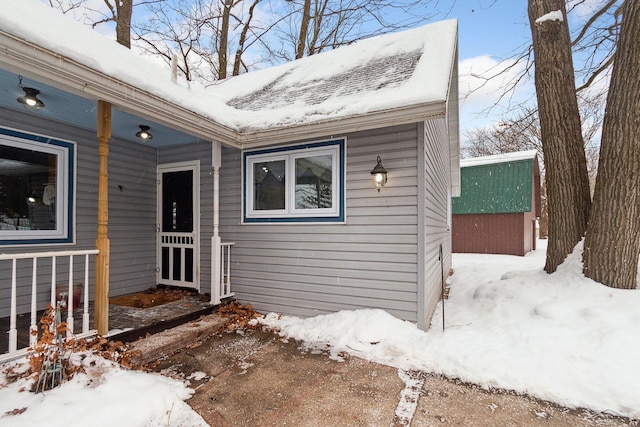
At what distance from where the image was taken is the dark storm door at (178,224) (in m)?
5.32

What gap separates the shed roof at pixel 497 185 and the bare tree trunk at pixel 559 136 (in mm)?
8391

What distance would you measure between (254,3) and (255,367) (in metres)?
12.8

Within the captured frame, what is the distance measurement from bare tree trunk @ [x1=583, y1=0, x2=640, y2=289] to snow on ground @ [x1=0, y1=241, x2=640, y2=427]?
0.30m

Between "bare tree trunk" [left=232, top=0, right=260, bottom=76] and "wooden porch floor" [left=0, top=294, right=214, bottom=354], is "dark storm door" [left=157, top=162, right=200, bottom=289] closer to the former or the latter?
"wooden porch floor" [left=0, top=294, right=214, bottom=354]

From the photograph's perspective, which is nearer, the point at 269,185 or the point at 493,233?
the point at 269,185

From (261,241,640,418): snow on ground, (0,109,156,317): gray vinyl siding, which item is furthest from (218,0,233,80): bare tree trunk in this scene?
(261,241,640,418): snow on ground

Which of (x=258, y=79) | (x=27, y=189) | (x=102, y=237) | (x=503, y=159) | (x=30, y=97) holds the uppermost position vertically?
(x=258, y=79)

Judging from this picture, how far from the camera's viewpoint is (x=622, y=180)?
3.84m

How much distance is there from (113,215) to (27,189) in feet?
3.66

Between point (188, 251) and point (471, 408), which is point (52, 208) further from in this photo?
point (471, 408)

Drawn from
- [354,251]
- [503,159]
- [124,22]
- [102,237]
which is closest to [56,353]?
[102,237]

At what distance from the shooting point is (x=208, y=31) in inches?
458

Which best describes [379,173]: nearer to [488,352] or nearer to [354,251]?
[354,251]

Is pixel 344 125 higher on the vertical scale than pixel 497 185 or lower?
lower
